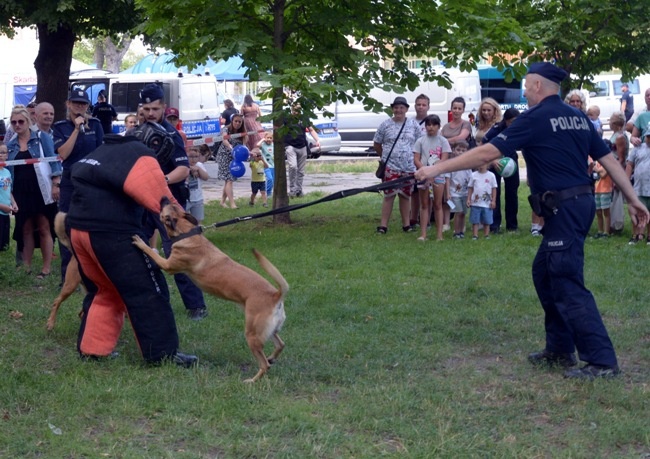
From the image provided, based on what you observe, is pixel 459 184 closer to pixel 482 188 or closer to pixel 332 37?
pixel 482 188

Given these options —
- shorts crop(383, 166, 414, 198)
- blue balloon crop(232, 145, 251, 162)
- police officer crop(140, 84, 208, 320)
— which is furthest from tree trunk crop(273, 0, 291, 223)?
police officer crop(140, 84, 208, 320)

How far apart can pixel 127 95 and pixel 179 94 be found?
1417 mm

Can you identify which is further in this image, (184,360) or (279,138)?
(279,138)

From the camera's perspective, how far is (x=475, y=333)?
7258mm

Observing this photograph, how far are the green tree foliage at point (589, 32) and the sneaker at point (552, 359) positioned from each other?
26.6 ft

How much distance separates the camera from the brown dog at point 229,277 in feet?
19.4

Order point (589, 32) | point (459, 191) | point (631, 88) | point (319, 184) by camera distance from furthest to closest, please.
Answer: point (631, 88) < point (319, 184) < point (589, 32) < point (459, 191)

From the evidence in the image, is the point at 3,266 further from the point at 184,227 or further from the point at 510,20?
the point at 510,20

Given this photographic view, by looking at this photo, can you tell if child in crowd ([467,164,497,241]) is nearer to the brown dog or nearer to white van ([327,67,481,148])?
the brown dog

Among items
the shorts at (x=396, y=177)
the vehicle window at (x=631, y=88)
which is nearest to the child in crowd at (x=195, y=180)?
the shorts at (x=396, y=177)

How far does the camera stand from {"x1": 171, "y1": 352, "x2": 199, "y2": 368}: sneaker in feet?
20.5

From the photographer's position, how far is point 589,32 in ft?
47.4

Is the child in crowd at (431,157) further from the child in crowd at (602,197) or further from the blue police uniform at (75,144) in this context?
the blue police uniform at (75,144)

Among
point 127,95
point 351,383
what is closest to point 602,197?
point 351,383
